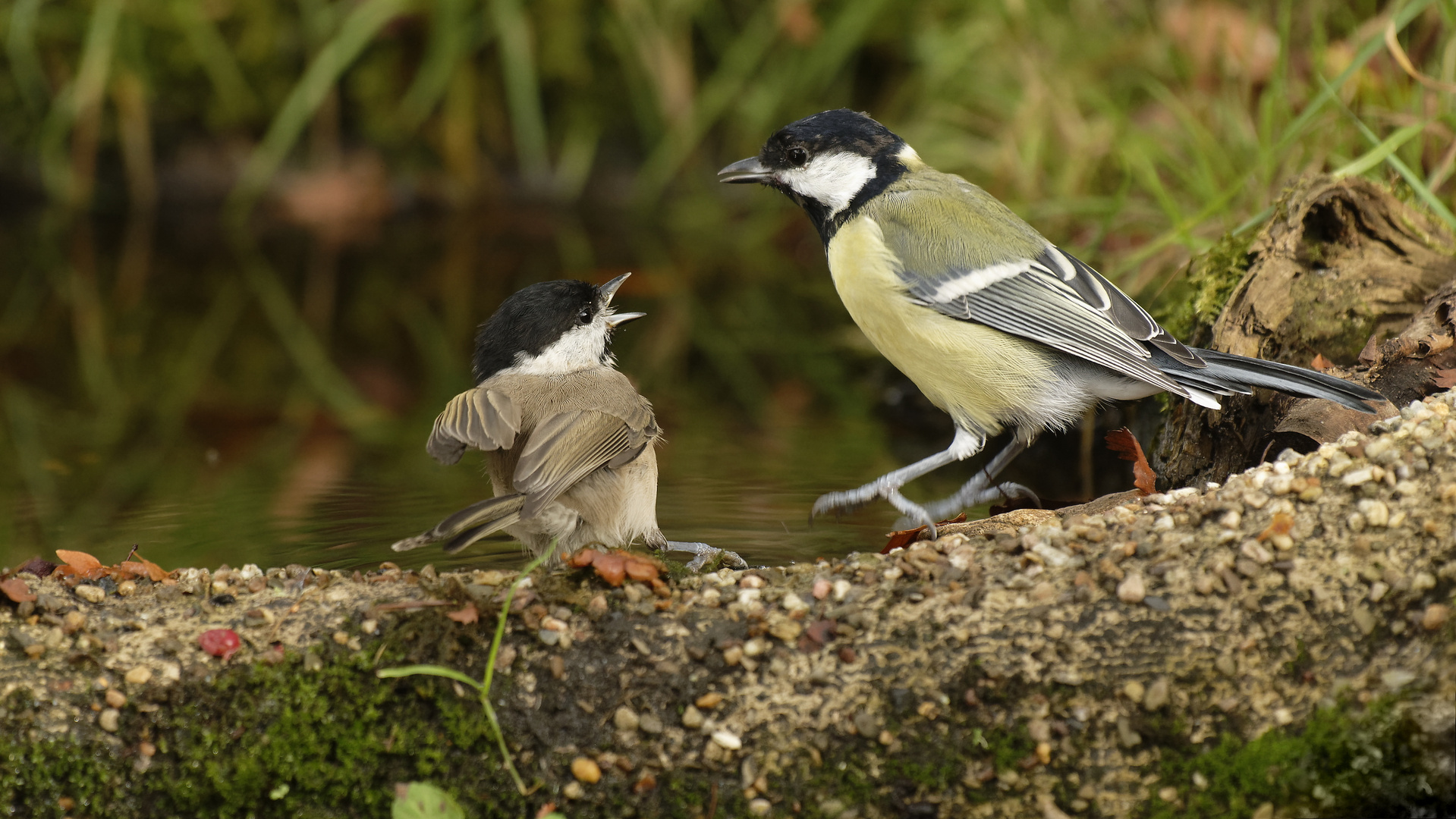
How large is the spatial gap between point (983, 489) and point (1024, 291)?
21.9 inches

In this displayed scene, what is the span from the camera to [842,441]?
482cm

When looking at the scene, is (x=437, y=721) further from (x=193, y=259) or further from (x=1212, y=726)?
(x=193, y=259)

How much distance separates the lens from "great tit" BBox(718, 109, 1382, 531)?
3283 millimetres

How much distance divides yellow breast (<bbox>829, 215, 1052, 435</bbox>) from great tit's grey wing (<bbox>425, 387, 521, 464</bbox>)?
3.19ft

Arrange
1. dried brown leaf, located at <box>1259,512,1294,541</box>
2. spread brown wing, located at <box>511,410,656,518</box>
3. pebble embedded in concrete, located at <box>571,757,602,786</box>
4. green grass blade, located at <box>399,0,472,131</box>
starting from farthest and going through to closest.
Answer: green grass blade, located at <box>399,0,472,131</box>, spread brown wing, located at <box>511,410,656,518</box>, dried brown leaf, located at <box>1259,512,1294,541</box>, pebble embedded in concrete, located at <box>571,757,602,786</box>

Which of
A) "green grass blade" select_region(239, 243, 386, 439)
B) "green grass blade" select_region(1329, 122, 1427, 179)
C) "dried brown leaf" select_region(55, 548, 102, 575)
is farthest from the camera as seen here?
"green grass blade" select_region(239, 243, 386, 439)

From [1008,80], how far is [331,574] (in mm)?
5923

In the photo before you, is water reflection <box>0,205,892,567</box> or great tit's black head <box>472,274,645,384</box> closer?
great tit's black head <box>472,274,645,384</box>

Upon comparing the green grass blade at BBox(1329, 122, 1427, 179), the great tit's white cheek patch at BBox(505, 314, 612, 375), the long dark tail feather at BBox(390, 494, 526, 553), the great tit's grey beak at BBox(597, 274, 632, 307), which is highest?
the green grass blade at BBox(1329, 122, 1427, 179)

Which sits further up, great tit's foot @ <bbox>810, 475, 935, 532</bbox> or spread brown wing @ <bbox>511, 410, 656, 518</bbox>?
spread brown wing @ <bbox>511, 410, 656, 518</bbox>

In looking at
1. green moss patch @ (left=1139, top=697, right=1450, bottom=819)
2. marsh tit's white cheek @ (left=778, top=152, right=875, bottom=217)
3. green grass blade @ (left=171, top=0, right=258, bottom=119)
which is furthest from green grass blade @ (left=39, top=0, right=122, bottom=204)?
green moss patch @ (left=1139, top=697, right=1450, bottom=819)

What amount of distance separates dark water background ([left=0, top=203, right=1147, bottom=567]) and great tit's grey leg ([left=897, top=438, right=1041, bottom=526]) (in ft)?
0.85

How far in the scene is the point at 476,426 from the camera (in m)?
2.97

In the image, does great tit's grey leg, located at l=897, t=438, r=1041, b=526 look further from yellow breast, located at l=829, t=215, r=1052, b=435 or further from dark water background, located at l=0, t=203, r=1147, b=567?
dark water background, located at l=0, t=203, r=1147, b=567
